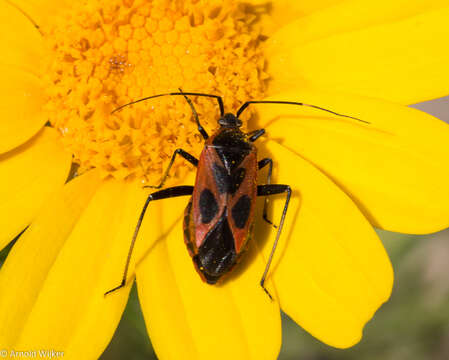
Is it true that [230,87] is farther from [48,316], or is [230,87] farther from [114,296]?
[48,316]

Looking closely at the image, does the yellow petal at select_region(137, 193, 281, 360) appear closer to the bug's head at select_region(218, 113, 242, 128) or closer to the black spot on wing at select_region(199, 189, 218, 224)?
the black spot on wing at select_region(199, 189, 218, 224)

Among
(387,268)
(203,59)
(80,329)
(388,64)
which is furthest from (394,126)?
(80,329)

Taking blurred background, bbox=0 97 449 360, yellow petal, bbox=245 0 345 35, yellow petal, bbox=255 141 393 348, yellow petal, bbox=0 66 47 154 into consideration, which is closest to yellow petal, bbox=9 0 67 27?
yellow petal, bbox=0 66 47 154

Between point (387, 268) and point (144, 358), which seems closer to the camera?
point (387, 268)

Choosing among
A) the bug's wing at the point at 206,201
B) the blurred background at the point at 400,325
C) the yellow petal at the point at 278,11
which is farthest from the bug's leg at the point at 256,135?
the blurred background at the point at 400,325

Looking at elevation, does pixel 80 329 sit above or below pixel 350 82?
below

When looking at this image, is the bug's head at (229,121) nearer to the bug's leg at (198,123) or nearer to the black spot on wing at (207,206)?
the bug's leg at (198,123)
